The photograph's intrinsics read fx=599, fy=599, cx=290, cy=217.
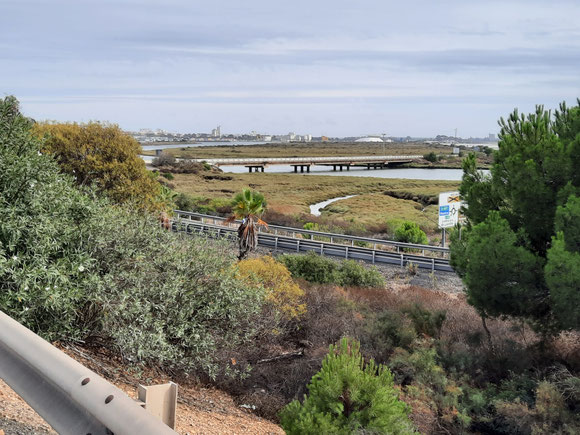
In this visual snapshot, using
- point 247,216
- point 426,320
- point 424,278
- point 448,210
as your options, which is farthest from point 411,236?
point 426,320

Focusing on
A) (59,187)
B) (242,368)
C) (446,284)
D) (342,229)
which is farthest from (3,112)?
(342,229)

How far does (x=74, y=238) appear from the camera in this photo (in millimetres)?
12438

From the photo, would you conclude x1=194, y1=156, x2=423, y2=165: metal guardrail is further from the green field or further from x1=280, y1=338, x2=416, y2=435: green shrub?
x1=280, y1=338, x2=416, y2=435: green shrub

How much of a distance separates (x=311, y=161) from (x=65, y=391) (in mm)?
147119

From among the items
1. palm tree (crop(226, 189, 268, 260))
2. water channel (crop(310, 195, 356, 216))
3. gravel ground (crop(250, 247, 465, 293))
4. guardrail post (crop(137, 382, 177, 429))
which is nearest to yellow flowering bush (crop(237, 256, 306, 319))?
palm tree (crop(226, 189, 268, 260))

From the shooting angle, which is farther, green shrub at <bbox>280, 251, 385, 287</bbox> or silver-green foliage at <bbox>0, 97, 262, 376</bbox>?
green shrub at <bbox>280, 251, 385, 287</bbox>

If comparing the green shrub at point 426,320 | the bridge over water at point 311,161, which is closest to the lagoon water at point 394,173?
the bridge over water at point 311,161

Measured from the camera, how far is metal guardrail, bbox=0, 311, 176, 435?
2594mm

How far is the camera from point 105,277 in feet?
38.5

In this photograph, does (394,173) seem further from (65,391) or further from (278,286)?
(65,391)

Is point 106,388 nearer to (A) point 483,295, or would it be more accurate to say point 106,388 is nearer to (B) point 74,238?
(B) point 74,238

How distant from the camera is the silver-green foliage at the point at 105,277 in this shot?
10805 millimetres

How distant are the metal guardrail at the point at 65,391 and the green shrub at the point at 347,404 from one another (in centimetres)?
719

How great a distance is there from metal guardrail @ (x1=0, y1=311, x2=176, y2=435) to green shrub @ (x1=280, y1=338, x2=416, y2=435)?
7.19m
